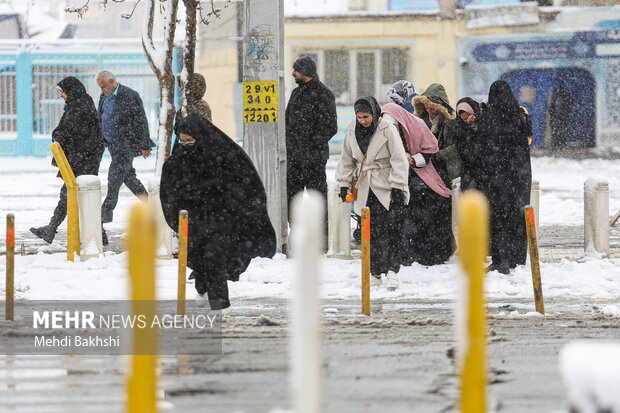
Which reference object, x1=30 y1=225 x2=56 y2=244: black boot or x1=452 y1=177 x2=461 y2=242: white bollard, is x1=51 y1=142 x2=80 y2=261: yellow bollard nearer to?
x1=30 y1=225 x2=56 y2=244: black boot

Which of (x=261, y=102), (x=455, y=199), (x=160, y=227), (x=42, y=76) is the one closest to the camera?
(x=455, y=199)

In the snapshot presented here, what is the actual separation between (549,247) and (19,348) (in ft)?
26.1

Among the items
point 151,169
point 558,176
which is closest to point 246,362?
point 558,176

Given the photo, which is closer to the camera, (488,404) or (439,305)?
(488,404)

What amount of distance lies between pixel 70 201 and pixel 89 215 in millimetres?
253

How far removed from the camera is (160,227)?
13.1 metres

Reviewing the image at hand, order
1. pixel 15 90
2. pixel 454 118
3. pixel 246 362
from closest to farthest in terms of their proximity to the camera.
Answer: pixel 246 362
pixel 454 118
pixel 15 90

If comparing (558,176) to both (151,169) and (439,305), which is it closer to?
(151,169)

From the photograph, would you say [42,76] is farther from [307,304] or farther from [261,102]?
[307,304]

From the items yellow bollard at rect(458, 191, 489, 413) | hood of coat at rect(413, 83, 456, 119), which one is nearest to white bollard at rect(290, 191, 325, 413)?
yellow bollard at rect(458, 191, 489, 413)

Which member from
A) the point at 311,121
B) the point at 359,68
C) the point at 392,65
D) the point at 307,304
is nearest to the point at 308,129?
the point at 311,121

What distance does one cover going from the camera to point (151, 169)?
1242 inches

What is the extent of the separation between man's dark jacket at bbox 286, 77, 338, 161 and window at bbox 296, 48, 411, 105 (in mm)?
21380

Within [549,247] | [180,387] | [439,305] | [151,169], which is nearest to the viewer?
[180,387]
